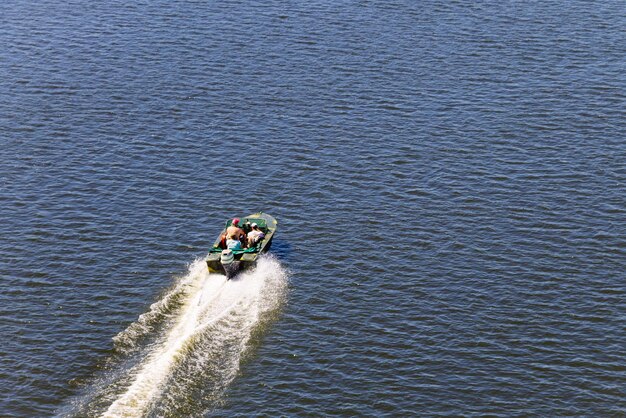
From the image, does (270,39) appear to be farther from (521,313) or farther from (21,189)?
(521,313)

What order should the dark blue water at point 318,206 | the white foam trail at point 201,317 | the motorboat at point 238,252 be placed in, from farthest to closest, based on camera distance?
the motorboat at point 238,252
the dark blue water at point 318,206
the white foam trail at point 201,317

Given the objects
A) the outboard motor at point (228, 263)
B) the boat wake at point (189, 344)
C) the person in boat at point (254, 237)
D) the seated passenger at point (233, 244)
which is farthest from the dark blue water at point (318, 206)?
the seated passenger at point (233, 244)

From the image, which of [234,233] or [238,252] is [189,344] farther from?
[234,233]

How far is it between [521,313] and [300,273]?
14.7 metres

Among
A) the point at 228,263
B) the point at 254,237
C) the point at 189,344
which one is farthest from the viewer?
the point at 254,237

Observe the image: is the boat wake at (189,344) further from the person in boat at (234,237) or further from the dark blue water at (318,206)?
the person in boat at (234,237)

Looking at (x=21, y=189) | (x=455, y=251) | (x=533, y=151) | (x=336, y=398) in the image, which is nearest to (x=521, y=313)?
(x=455, y=251)

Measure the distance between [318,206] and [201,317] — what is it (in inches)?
678

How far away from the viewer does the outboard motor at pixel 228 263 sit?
2566 inches

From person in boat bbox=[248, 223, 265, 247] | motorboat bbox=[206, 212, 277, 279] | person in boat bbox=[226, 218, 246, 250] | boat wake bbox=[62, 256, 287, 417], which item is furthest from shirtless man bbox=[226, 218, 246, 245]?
boat wake bbox=[62, 256, 287, 417]

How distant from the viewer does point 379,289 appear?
65.4 meters

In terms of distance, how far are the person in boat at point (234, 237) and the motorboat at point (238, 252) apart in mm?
216

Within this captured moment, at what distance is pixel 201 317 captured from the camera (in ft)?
201

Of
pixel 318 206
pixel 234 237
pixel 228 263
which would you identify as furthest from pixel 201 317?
pixel 318 206
